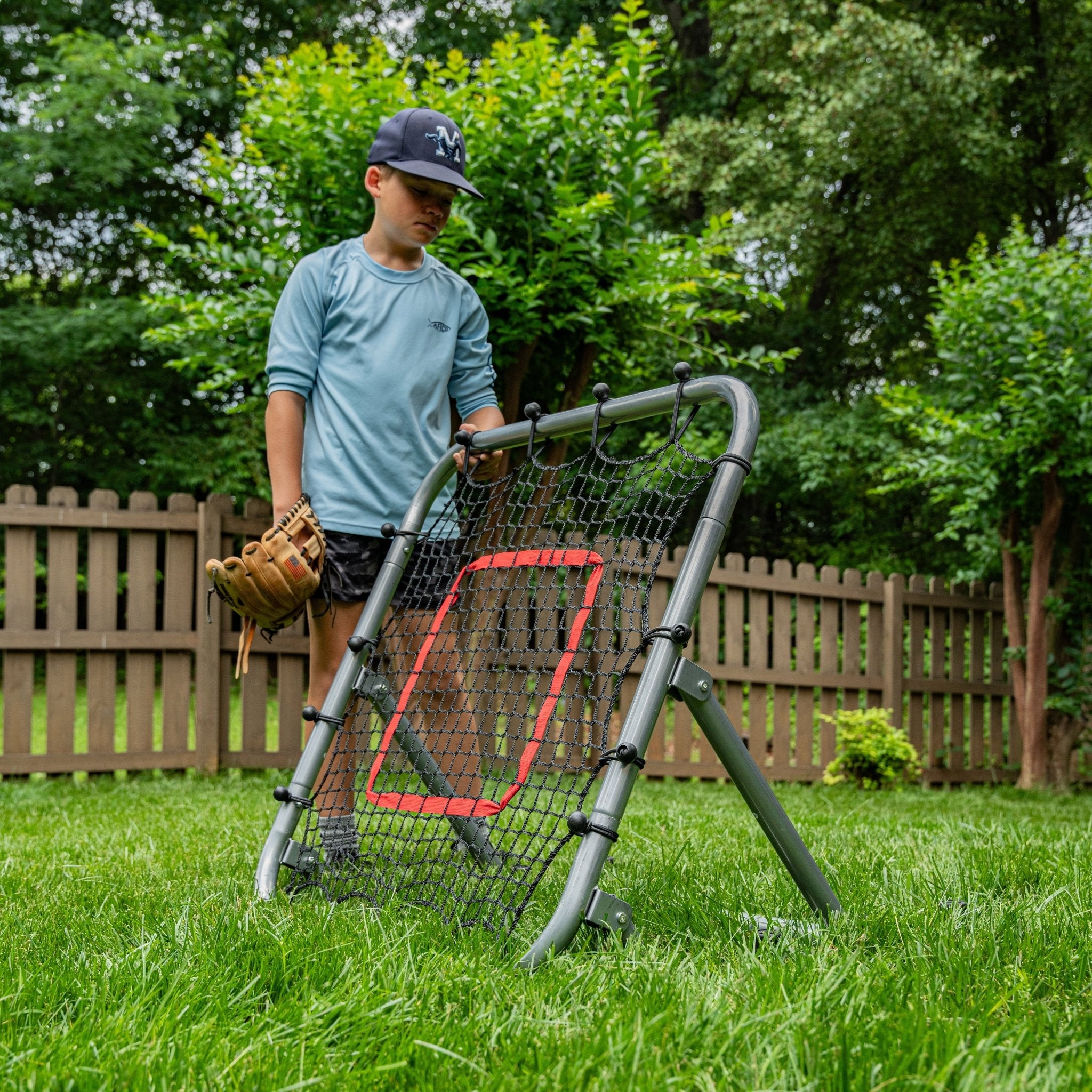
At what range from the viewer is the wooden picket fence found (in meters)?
5.51

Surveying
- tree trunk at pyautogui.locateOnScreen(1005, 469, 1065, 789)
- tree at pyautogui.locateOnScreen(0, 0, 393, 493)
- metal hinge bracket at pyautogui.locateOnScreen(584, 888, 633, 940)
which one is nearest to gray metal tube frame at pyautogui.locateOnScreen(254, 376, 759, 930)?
metal hinge bracket at pyautogui.locateOnScreen(584, 888, 633, 940)

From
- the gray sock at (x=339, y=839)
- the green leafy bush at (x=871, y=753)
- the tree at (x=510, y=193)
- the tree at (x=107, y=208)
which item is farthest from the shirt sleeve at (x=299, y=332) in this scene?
the tree at (x=107, y=208)

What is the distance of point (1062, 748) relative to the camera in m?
7.20

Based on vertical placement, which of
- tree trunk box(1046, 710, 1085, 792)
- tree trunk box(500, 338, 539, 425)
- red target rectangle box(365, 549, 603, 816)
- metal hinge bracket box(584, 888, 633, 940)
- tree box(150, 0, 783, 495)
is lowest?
tree trunk box(1046, 710, 1085, 792)

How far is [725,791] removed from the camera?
5.95 meters

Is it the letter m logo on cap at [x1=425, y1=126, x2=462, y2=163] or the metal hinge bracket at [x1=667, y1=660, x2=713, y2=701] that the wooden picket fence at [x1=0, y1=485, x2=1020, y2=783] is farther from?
the metal hinge bracket at [x1=667, y1=660, x2=713, y2=701]

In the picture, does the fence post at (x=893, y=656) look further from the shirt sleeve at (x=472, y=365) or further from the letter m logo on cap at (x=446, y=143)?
the letter m logo on cap at (x=446, y=143)

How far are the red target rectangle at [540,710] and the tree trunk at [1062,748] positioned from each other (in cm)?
589

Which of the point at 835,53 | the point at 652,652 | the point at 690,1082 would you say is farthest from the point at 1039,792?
the point at 835,53

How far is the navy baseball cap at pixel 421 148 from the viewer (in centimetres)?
264

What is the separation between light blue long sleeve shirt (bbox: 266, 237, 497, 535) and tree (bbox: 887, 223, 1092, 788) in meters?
4.63

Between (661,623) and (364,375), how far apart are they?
1271 millimetres

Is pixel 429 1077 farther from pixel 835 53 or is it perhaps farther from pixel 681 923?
pixel 835 53

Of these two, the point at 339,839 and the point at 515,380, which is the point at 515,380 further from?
the point at 339,839
